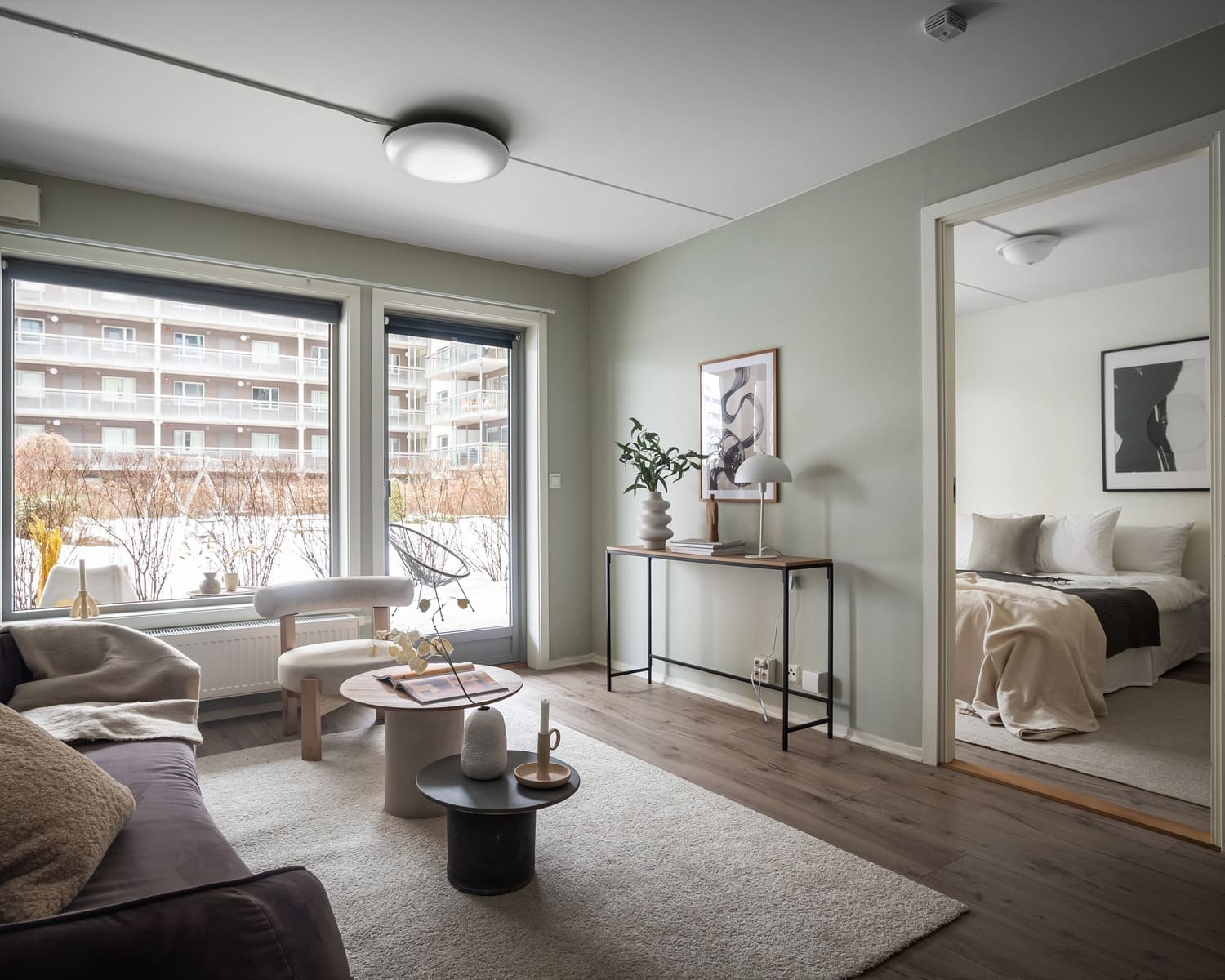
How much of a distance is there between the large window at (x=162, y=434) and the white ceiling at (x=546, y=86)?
1.92 feet

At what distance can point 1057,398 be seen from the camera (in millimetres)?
5660

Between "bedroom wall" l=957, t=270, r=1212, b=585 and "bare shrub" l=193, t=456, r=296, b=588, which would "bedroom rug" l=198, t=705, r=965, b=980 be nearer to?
"bare shrub" l=193, t=456, r=296, b=588

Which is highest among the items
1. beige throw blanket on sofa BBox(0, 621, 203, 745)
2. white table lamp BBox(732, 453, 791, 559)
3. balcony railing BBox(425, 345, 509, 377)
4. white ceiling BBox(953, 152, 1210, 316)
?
white ceiling BBox(953, 152, 1210, 316)

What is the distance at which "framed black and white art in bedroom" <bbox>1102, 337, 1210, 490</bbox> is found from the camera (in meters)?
4.93

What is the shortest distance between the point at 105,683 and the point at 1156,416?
5948 millimetres

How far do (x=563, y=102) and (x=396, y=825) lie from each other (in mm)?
2642

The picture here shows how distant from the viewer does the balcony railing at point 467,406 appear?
15.6 feet

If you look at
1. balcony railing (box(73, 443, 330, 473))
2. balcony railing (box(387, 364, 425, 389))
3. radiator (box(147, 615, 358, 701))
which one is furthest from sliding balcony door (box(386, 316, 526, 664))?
radiator (box(147, 615, 358, 701))

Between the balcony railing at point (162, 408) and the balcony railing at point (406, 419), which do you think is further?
the balcony railing at point (406, 419)

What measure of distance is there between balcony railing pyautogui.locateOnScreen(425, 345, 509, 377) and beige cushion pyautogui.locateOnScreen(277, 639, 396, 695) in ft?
6.29

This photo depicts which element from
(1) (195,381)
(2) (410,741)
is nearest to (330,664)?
→ (2) (410,741)

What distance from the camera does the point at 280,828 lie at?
2578 mm

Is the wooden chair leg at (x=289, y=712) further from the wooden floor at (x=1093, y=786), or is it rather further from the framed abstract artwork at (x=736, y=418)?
the wooden floor at (x=1093, y=786)

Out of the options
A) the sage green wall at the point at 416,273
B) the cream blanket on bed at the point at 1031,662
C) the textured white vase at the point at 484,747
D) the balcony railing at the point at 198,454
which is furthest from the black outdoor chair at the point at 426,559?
the cream blanket on bed at the point at 1031,662
